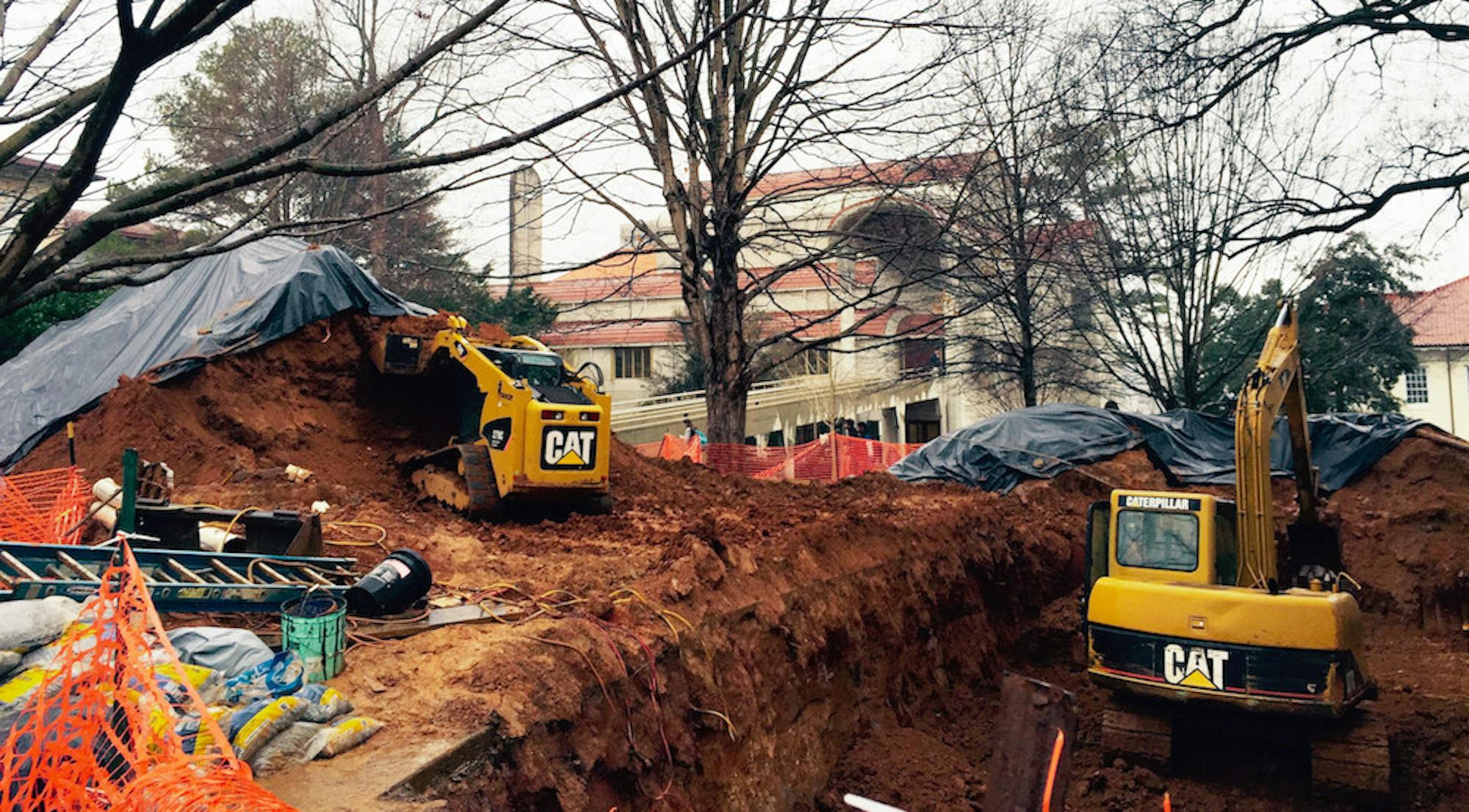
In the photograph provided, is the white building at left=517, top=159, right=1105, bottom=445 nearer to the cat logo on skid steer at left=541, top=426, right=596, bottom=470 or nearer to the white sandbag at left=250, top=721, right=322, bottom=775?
the cat logo on skid steer at left=541, top=426, right=596, bottom=470

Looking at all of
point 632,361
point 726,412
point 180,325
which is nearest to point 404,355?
point 180,325

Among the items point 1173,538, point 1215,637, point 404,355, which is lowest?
point 1215,637

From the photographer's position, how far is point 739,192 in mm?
15453

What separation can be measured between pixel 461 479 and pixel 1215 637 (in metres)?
8.21

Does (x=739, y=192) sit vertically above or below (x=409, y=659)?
above

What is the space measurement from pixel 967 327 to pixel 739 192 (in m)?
16.6

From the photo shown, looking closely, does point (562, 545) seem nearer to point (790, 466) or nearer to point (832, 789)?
point (832, 789)

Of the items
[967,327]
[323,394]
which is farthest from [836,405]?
[323,394]

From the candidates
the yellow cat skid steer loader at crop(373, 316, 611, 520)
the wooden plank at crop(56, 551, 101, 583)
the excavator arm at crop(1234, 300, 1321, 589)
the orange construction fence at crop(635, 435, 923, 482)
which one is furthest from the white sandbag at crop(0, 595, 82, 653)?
the orange construction fence at crop(635, 435, 923, 482)

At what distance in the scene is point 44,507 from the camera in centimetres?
1022

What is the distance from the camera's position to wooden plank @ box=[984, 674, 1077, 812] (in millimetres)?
2609

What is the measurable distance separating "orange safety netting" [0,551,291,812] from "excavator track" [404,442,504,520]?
6.99 m

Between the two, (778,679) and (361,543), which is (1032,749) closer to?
(778,679)

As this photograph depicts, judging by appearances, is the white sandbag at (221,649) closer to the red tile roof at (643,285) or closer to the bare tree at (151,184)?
the bare tree at (151,184)
